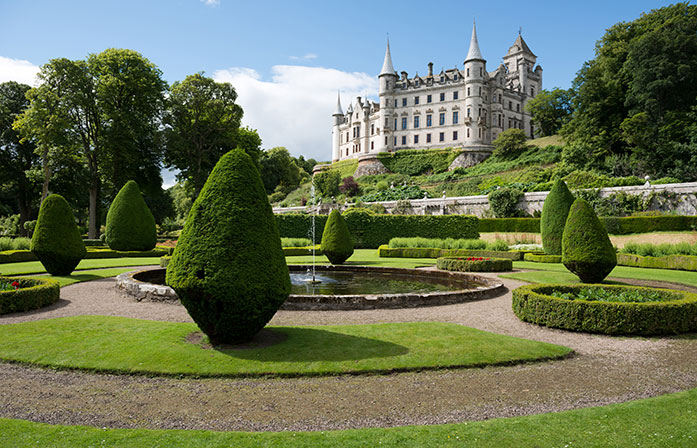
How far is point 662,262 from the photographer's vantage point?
1881cm

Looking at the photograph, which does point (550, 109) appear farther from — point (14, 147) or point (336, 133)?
point (14, 147)

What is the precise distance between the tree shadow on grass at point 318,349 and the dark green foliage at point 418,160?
63936 mm

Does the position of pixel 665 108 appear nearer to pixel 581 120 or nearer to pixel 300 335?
pixel 581 120

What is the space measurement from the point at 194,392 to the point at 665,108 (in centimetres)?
5085

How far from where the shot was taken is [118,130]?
108 feet

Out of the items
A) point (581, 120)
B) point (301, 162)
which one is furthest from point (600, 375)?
point (301, 162)

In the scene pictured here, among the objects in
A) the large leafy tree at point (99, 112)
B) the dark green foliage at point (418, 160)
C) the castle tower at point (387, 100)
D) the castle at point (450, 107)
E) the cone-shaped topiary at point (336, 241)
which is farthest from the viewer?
the castle tower at point (387, 100)

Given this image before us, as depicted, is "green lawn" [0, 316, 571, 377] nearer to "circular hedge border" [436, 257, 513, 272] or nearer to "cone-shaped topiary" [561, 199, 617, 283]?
"cone-shaped topiary" [561, 199, 617, 283]

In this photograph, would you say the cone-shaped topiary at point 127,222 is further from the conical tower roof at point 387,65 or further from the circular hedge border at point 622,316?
the conical tower roof at point 387,65

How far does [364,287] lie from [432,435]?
966 cm

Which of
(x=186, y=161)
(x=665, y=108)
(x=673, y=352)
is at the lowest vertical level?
(x=673, y=352)

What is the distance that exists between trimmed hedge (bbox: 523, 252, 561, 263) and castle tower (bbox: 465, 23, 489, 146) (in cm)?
5013

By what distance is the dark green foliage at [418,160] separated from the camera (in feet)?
228

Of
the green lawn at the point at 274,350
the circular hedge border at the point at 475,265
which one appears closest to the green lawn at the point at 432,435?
the green lawn at the point at 274,350
